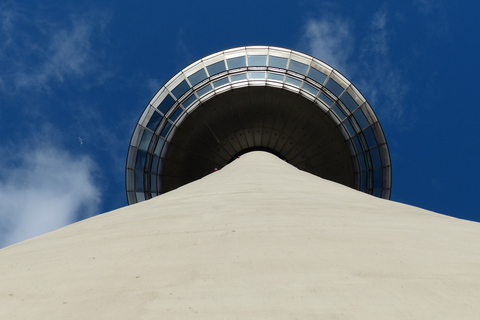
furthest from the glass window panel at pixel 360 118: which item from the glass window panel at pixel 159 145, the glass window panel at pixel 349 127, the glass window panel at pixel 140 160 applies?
the glass window panel at pixel 140 160

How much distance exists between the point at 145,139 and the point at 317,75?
1285 centimetres

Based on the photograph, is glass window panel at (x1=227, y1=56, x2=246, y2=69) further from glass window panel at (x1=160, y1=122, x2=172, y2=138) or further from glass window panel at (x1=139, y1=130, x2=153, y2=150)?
glass window panel at (x1=139, y1=130, x2=153, y2=150)

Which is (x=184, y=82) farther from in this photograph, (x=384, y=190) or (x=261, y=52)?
(x=384, y=190)

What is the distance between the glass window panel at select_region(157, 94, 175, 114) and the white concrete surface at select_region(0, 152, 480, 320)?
22584mm

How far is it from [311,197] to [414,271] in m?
2.65

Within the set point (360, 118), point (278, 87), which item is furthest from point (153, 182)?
point (360, 118)

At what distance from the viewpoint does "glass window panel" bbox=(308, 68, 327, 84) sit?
25.4 m

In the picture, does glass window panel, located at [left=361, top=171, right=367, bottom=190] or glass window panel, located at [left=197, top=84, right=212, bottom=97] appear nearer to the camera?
glass window panel, located at [left=197, top=84, right=212, bottom=97]

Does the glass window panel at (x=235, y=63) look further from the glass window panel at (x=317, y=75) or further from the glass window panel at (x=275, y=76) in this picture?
the glass window panel at (x=317, y=75)

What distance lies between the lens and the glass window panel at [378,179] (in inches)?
1019

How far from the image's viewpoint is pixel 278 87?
2480 centimetres

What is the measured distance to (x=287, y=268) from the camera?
7.63 ft

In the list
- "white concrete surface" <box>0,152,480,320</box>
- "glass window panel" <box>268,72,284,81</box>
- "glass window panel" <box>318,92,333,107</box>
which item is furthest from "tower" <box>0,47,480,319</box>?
"glass window panel" <box>318,92,333,107</box>

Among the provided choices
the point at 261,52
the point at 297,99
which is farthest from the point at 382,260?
the point at 261,52
